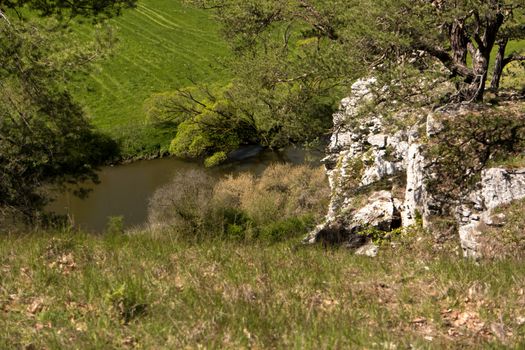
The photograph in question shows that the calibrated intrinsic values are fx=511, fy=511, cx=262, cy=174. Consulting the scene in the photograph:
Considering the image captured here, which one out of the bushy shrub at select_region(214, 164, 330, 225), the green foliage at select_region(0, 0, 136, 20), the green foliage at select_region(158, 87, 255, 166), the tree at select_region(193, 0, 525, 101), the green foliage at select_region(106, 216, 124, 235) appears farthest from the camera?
the green foliage at select_region(158, 87, 255, 166)

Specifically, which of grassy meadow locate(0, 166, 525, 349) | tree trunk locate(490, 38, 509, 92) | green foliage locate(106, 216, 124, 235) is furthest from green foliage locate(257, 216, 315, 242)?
grassy meadow locate(0, 166, 525, 349)

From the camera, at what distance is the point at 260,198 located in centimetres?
2602

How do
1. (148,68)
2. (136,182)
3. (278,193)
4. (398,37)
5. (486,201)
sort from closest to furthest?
(486,201), (398,37), (278,193), (136,182), (148,68)

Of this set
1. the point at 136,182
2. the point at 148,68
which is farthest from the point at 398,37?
the point at 148,68

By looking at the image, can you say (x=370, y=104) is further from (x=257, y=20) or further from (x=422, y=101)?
(x=257, y=20)

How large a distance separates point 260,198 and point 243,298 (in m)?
21.3

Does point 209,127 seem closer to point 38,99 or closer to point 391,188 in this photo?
point 391,188

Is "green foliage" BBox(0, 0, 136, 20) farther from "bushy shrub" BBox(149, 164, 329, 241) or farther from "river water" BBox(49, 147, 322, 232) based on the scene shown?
"river water" BBox(49, 147, 322, 232)

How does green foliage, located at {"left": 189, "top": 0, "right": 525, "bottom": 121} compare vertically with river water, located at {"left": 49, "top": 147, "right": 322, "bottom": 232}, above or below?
above

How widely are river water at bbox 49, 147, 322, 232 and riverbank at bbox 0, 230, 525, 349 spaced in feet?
68.8

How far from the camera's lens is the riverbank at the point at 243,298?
4.02 metres

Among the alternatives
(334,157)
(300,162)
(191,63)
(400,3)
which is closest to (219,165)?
(300,162)

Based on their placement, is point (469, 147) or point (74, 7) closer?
point (469, 147)

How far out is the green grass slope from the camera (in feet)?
126
